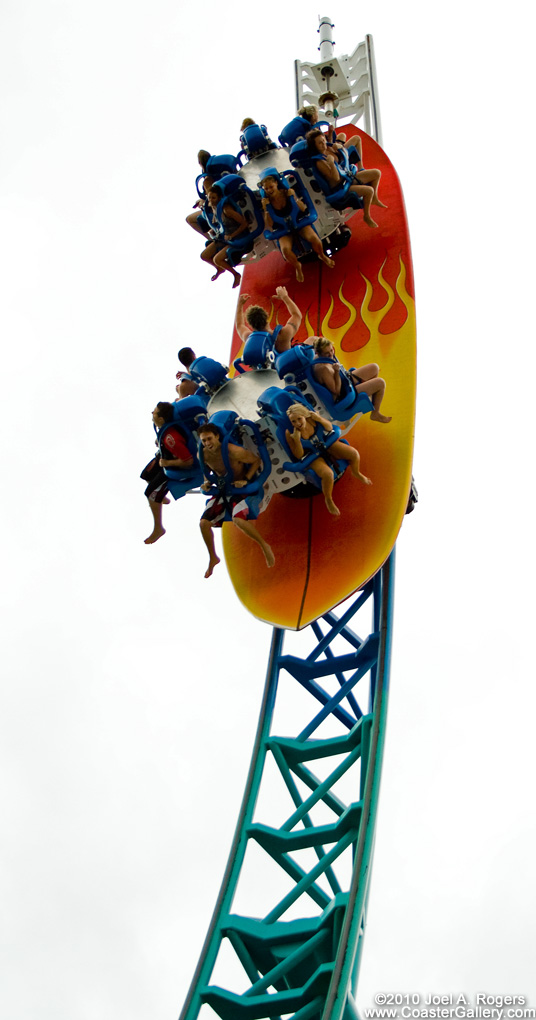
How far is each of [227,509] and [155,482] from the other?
2.33 ft

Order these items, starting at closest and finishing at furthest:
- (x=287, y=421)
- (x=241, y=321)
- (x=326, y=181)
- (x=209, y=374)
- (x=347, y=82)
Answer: (x=287, y=421) < (x=209, y=374) < (x=326, y=181) < (x=241, y=321) < (x=347, y=82)

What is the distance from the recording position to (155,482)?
956cm

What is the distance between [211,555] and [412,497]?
2.05 meters

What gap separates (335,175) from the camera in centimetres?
1062

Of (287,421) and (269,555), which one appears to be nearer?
(287,421)

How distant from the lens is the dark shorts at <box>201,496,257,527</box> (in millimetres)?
9156

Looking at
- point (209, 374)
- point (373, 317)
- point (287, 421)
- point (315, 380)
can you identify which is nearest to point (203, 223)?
point (373, 317)

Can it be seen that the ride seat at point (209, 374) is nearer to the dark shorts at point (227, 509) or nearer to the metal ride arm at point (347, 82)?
the dark shorts at point (227, 509)

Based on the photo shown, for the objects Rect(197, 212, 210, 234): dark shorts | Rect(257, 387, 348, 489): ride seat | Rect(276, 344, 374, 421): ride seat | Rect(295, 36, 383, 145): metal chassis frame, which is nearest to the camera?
Rect(257, 387, 348, 489): ride seat

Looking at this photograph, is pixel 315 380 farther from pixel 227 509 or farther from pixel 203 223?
pixel 203 223

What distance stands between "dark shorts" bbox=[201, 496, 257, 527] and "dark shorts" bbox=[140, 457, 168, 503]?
45 cm

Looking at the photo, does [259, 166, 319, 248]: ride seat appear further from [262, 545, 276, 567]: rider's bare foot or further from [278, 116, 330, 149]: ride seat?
[262, 545, 276, 567]: rider's bare foot

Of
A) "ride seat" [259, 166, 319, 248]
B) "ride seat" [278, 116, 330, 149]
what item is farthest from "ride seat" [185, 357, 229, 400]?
"ride seat" [278, 116, 330, 149]

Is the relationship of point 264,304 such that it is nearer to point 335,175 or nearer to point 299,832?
point 335,175
